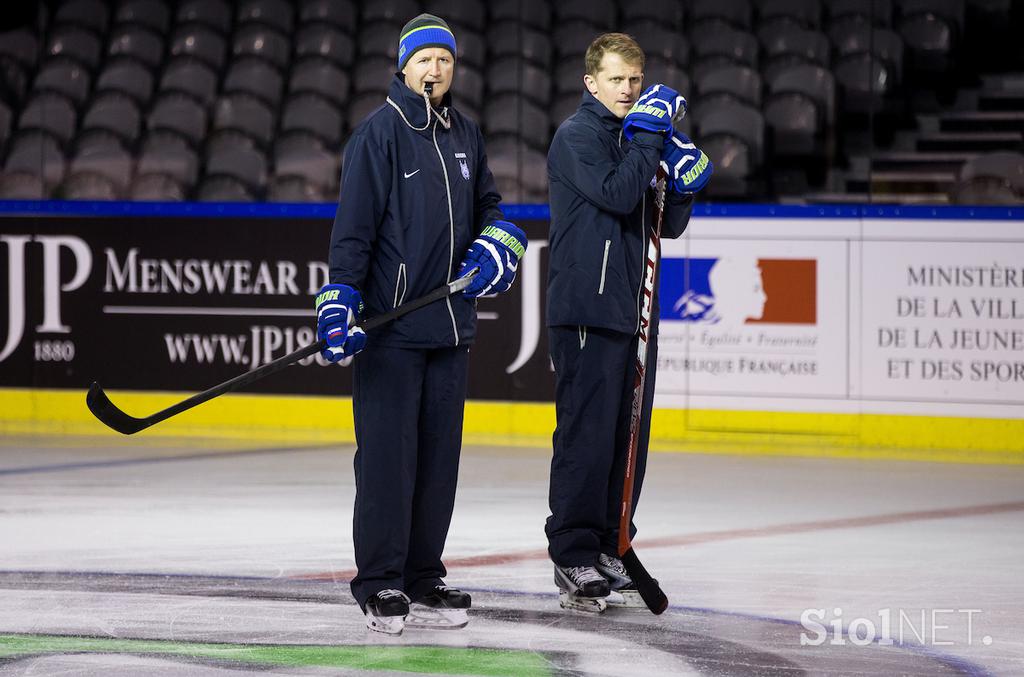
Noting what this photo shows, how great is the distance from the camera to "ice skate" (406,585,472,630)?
4.32 metres

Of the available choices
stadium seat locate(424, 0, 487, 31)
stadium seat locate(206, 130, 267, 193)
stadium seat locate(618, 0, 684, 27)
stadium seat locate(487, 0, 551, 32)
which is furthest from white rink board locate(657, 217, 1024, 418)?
stadium seat locate(206, 130, 267, 193)

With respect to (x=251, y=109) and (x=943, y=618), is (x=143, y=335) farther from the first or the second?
(x=943, y=618)

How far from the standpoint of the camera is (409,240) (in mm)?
4250

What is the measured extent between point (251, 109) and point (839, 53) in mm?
3296

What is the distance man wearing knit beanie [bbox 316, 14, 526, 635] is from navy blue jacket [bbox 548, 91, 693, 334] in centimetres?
28

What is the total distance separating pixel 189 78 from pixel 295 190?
43.2 inches

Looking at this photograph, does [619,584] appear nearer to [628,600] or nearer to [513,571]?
[628,600]

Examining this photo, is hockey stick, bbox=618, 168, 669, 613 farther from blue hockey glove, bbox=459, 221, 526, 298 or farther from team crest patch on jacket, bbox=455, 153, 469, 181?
team crest patch on jacket, bbox=455, 153, 469, 181

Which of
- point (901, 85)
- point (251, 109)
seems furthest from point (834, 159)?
point (251, 109)

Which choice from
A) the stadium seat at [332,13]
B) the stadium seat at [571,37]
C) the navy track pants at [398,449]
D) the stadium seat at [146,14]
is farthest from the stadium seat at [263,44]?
the navy track pants at [398,449]

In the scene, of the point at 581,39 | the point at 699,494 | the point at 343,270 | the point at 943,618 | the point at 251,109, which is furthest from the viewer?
the point at 251,109

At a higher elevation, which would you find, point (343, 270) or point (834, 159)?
point (834, 159)

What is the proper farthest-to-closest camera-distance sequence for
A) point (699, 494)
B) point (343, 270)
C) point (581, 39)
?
1. point (581, 39)
2. point (699, 494)
3. point (343, 270)

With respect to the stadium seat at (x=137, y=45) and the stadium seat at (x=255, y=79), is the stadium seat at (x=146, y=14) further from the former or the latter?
the stadium seat at (x=255, y=79)
